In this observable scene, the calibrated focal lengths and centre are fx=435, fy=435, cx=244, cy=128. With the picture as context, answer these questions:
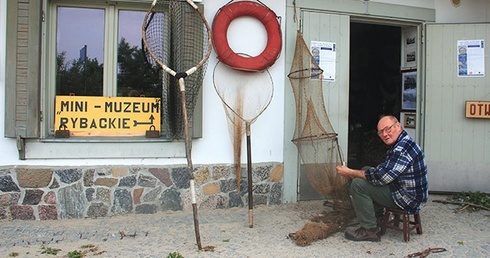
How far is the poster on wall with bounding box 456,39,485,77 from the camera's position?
5996mm

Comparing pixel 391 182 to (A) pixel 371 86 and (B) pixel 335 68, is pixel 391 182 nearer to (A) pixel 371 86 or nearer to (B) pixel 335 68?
(B) pixel 335 68

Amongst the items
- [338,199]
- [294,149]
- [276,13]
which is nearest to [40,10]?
[276,13]

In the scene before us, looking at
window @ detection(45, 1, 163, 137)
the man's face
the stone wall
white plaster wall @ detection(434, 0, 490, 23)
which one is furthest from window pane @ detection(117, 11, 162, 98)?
white plaster wall @ detection(434, 0, 490, 23)

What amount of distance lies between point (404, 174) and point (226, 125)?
7.36 feet

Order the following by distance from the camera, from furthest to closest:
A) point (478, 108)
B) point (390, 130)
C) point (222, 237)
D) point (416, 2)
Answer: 1. point (416, 2)
2. point (478, 108)
3. point (222, 237)
4. point (390, 130)

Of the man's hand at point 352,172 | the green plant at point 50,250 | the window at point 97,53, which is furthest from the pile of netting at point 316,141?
the green plant at point 50,250

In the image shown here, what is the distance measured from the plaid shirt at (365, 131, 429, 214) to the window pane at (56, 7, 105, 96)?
10.9 feet

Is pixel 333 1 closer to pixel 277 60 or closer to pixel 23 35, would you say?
pixel 277 60

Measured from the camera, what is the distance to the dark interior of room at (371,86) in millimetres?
8133

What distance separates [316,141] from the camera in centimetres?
511

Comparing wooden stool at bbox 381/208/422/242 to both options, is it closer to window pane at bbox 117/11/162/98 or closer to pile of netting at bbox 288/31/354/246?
pile of netting at bbox 288/31/354/246

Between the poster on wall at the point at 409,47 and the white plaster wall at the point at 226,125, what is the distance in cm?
213

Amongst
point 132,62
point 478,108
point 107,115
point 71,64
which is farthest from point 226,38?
point 478,108

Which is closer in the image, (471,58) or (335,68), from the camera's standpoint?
(335,68)
